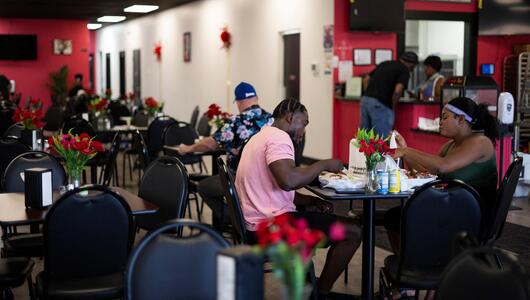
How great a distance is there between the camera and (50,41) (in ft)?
61.6

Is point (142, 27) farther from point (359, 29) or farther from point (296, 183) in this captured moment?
point (296, 183)

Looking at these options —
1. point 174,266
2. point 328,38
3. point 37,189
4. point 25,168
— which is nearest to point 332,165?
point 37,189

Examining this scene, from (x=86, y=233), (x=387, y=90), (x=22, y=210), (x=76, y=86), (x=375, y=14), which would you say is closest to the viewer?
(x=86, y=233)

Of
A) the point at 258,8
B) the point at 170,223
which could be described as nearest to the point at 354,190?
the point at 170,223

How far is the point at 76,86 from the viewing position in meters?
16.8

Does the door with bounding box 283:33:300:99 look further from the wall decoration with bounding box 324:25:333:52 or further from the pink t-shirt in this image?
the pink t-shirt

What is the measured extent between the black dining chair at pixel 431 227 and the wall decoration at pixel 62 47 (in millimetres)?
16669

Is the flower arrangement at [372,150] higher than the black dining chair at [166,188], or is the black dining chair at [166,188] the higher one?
the flower arrangement at [372,150]

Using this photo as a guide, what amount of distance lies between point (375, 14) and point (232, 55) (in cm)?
451

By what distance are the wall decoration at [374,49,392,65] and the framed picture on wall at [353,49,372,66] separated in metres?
0.10

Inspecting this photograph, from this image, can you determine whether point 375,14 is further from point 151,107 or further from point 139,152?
point 139,152

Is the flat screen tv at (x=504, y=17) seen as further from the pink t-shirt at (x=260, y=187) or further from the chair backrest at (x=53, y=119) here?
the pink t-shirt at (x=260, y=187)

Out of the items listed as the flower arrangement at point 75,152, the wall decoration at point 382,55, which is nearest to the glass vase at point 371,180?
the flower arrangement at point 75,152

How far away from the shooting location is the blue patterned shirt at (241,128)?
5426 millimetres
